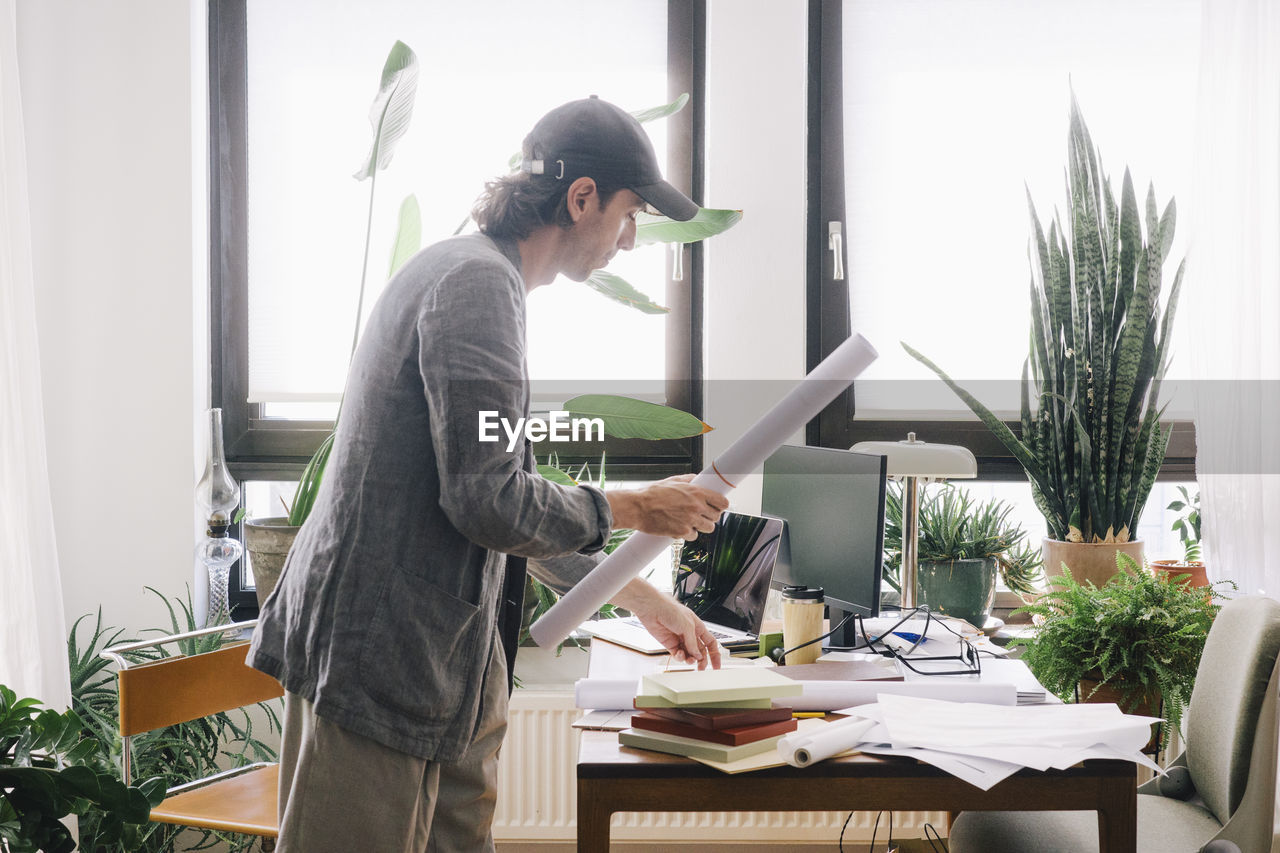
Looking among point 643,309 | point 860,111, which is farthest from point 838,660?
point 860,111

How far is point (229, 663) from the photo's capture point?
7.20 feet

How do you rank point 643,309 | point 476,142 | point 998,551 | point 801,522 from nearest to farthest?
point 801,522, point 998,551, point 643,309, point 476,142

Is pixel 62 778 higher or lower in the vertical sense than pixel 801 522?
lower

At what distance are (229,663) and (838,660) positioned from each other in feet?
4.22

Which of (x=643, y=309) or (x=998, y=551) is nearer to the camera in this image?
(x=998, y=551)

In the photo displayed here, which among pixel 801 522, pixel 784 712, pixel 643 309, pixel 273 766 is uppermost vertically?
pixel 643 309

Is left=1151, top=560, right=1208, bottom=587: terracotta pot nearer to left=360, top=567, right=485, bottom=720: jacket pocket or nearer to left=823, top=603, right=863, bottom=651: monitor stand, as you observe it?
left=823, top=603, right=863, bottom=651: monitor stand

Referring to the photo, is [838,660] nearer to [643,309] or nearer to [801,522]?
[801,522]

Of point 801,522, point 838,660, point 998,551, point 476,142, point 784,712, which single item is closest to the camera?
point 784,712

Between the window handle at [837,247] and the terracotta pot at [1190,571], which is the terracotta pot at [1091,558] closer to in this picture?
the terracotta pot at [1190,571]

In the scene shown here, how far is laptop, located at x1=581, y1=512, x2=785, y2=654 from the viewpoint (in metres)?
2.12

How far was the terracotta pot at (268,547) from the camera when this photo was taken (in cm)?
254

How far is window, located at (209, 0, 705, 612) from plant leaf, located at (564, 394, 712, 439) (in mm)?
376

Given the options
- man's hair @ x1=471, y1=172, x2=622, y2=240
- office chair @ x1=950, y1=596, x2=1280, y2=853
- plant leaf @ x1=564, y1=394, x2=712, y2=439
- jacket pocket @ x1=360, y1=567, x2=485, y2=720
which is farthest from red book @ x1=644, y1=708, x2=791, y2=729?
plant leaf @ x1=564, y1=394, x2=712, y2=439
